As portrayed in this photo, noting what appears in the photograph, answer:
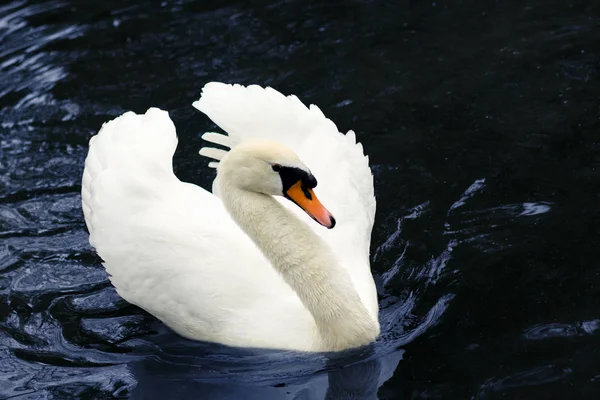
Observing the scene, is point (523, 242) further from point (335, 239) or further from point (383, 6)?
point (383, 6)

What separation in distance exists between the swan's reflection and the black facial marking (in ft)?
3.16

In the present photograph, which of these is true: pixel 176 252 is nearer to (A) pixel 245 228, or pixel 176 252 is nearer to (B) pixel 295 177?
(A) pixel 245 228

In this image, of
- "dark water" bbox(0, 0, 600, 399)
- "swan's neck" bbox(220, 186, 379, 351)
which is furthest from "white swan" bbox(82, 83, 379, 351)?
"dark water" bbox(0, 0, 600, 399)

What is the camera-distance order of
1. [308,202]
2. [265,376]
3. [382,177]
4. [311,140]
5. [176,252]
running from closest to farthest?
[308,202], [265,376], [176,252], [311,140], [382,177]

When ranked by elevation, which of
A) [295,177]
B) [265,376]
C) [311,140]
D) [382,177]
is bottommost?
[382,177]

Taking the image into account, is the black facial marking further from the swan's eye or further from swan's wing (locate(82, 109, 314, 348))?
swan's wing (locate(82, 109, 314, 348))

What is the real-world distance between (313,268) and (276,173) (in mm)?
607

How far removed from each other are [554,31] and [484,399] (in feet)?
16.8

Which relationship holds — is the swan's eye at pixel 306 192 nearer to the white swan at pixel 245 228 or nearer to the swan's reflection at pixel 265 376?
the white swan at pixel 245 228

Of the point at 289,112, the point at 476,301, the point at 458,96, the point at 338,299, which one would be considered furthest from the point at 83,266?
the point at 458,96

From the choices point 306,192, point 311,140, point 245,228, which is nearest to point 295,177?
point 306,192

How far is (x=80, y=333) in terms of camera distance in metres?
6.20

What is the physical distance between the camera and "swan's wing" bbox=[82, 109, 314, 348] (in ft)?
18.7

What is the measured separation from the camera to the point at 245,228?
5555mm
